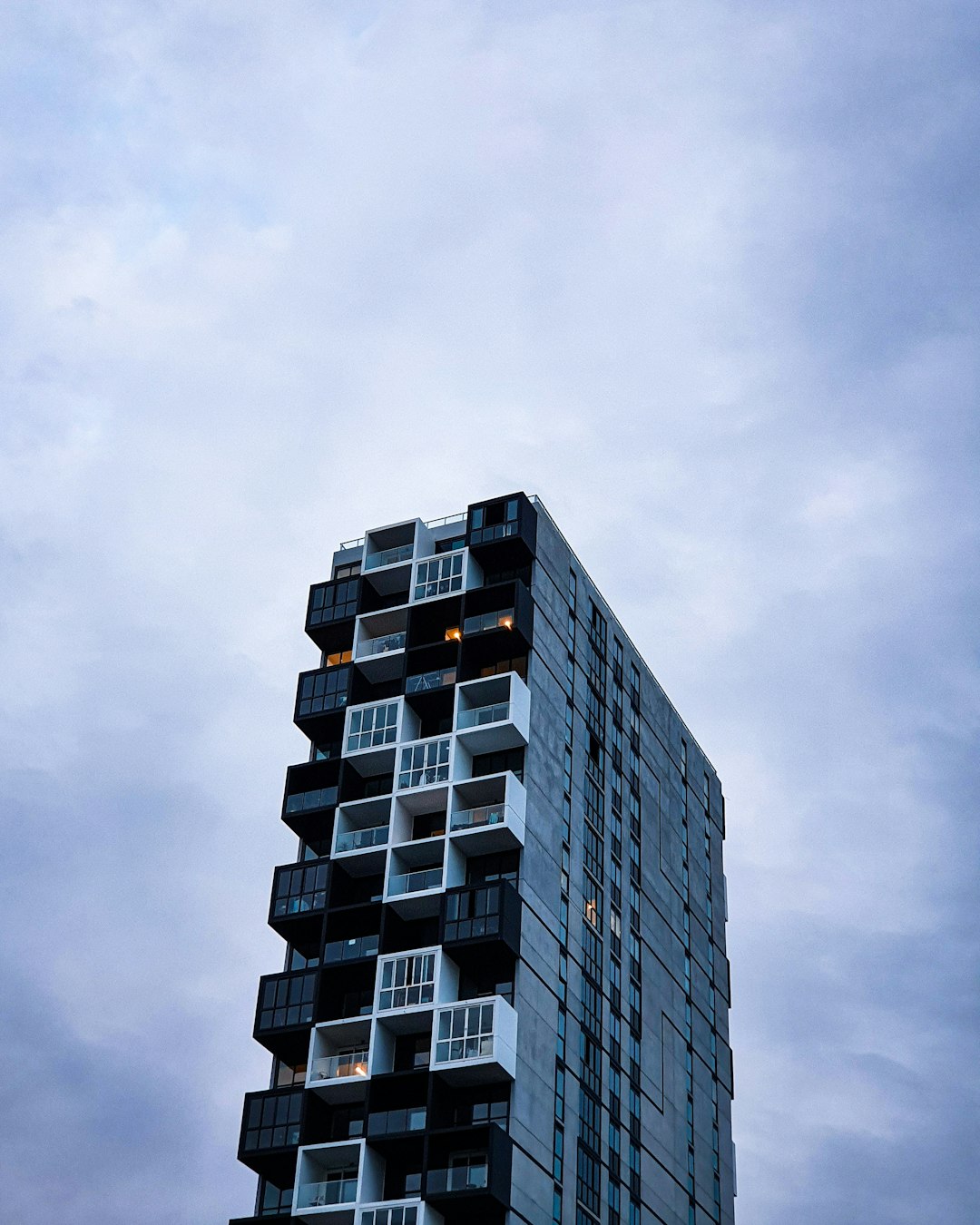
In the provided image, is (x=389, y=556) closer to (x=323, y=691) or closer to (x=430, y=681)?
(x=323, y=691)

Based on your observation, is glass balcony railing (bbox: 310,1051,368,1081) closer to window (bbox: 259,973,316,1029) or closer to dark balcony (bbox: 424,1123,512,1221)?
window (bbox: 259,973,316,1029)

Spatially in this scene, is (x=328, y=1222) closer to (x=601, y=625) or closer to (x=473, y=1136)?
(x=473, y=1136)

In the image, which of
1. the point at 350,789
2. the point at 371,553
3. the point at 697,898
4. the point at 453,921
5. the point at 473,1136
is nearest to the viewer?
the point at 473,1136

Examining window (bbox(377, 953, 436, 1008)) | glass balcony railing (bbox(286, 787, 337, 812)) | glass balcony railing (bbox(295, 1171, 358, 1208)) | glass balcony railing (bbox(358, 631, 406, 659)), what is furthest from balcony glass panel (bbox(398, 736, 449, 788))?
glass balcony railing (bbox(295, 1171, 358, 1208))

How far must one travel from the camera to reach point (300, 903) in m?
94.8

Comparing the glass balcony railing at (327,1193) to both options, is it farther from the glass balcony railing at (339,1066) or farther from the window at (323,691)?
the window at (323,691)

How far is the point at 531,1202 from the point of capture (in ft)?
273

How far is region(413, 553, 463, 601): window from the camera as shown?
340 feet

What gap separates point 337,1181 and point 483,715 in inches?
1045

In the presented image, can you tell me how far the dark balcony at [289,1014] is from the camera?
90.6m

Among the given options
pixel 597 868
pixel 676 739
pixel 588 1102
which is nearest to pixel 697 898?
pixel 676 739

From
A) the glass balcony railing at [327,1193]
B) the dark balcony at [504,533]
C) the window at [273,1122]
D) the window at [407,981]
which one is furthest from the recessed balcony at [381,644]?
the glass balcony railing at [327,1193]

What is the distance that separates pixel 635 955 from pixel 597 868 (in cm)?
685

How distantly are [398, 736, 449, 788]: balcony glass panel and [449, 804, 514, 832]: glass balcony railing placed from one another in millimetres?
2758
